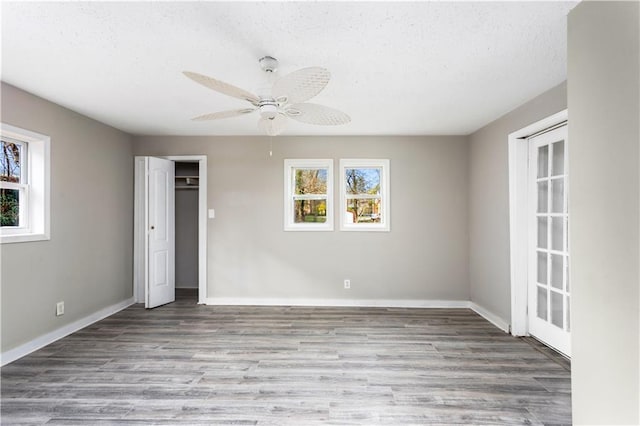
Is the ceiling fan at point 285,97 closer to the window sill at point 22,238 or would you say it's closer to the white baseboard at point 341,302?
the window sill at point 22,238

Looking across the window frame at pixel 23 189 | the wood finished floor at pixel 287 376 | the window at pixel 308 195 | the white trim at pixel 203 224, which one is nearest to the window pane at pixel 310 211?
the window at pixel 308 195

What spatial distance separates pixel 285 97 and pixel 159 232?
3.33 meters

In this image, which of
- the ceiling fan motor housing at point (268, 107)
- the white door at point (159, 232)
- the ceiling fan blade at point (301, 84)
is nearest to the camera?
the ceiling fan blade at point (301, 84)

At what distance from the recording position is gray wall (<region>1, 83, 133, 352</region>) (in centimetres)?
284

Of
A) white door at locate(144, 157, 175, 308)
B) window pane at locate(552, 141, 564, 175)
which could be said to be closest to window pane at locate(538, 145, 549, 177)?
window pane at locate(552, 141, 564, 175)

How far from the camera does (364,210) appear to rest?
4648 millimetres

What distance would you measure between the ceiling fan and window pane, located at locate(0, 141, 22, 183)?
6.62 feet

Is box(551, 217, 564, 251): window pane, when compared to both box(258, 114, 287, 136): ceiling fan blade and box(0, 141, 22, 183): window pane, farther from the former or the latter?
box(0, 141, 22, 183): window pane

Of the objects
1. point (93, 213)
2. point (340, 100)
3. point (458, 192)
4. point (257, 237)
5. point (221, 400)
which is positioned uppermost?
point (340, 100)

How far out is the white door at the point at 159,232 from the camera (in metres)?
4.33

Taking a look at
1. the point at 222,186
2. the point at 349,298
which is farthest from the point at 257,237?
the point at 349,298

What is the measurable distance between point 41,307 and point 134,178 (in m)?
2.08

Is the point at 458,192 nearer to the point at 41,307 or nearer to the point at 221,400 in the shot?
the point at 221,400

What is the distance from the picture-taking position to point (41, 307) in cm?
310
